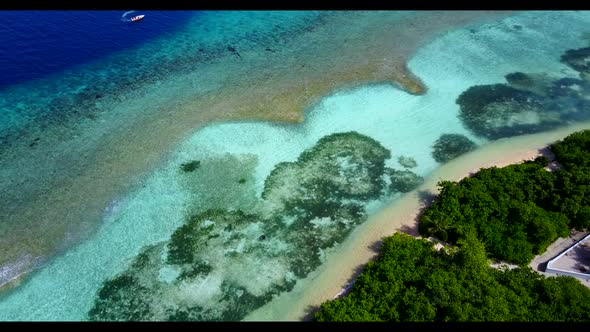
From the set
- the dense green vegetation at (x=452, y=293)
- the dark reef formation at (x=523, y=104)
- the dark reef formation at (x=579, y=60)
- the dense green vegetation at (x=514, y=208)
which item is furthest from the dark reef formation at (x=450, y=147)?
the dark reef formation at (x=579, y=60)

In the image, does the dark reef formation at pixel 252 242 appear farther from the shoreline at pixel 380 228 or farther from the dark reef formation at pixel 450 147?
the dark reef formation at pixel 450 147

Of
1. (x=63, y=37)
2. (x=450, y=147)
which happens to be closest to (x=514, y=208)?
(x=450, y=147)

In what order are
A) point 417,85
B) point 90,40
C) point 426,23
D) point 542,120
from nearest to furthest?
1. point 542,120
2. point 417,85
3. point 90,40
4. point 426,23

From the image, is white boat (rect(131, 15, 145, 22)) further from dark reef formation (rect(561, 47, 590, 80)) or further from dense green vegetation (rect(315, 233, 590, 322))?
dark reef formation (rect(561, 47, 590, 80))

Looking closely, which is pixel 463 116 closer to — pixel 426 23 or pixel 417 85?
pixel 417 85

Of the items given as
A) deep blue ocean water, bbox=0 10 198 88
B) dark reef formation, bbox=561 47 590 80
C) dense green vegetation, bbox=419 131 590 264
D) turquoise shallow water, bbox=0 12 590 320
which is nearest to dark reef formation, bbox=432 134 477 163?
turquoise shallow water, bbox=0 12 590 320
